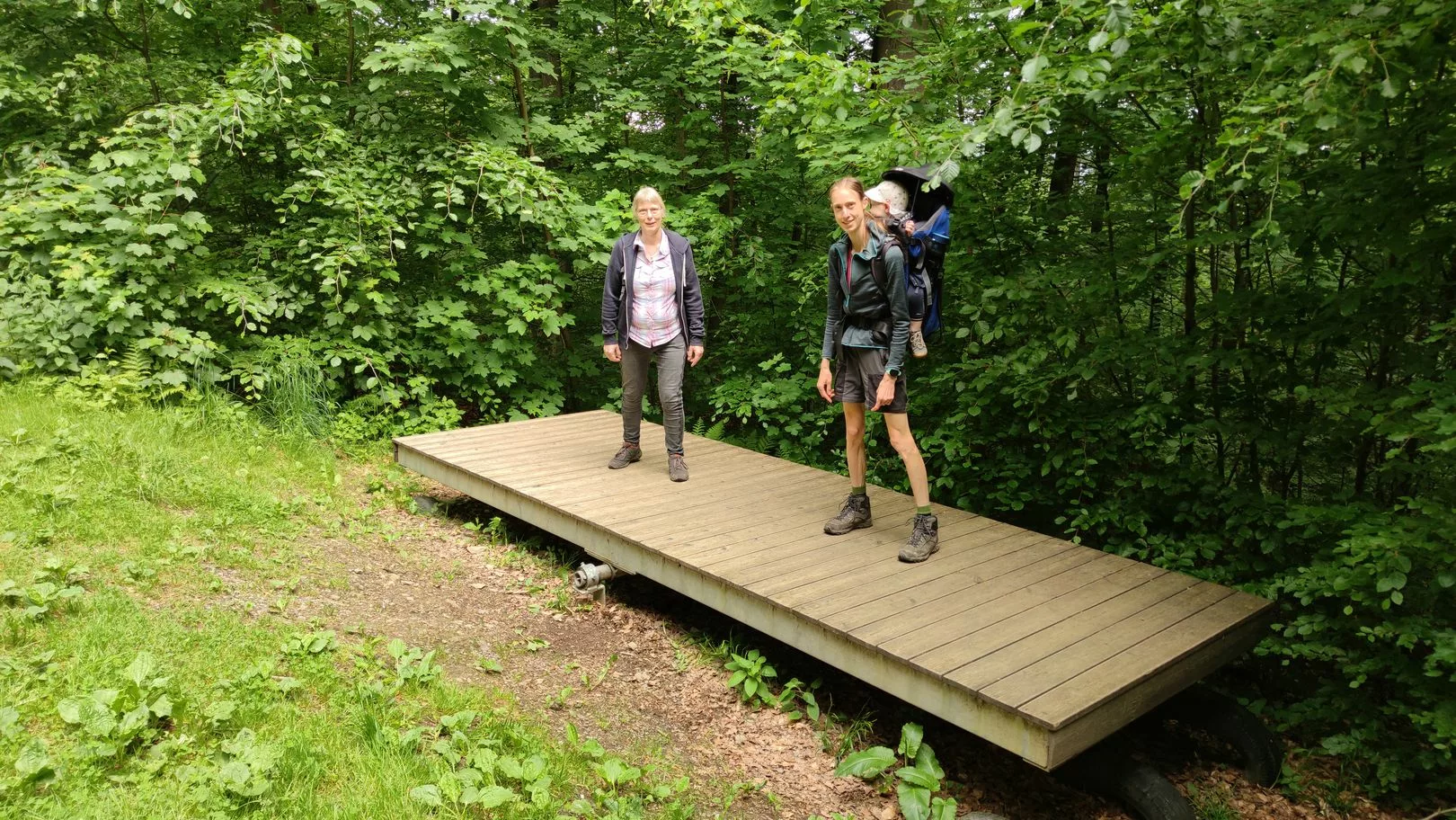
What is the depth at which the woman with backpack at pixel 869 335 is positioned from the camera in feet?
14.0

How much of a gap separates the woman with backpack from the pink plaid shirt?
4.97 feet

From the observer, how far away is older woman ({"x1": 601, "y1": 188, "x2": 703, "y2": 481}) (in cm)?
587

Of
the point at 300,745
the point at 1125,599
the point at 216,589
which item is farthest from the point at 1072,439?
the point at 216,589

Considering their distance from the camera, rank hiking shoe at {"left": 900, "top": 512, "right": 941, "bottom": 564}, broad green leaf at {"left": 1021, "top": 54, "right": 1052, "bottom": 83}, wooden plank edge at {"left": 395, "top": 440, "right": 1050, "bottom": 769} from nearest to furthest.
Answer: broad green leaf at {"left": 1021, "top": 54, "right": 1052, "bottom": 83} → wooden plank edge at {"left": 395, "top": 440, "right": 1050, "bottom": 769} → hiking shoe at {"left": 900, "top": 512, "right": 941, "bottom": 564}

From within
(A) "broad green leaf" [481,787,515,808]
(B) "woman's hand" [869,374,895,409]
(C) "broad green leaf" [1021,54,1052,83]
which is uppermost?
(C) "broad green leaf" [1021,54,1052,83]

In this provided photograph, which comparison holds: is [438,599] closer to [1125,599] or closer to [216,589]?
[216,589]

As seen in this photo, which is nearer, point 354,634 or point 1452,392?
→ point 1452,392

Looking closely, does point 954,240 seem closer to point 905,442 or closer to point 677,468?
point 905,442

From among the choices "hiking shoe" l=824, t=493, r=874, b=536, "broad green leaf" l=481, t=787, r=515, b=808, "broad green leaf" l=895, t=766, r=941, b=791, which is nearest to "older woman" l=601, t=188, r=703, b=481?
"hiking shoe" l=824, t=493, r=874, b=536

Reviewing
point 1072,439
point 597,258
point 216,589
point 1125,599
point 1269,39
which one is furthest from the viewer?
point 597,258

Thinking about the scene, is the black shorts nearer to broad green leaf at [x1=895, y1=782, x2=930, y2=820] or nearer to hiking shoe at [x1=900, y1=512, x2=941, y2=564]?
hiking shoe at [x1=900, y1=512, x2=941, y2=564]

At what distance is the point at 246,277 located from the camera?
7.57 meters

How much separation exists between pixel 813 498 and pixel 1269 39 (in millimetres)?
3539

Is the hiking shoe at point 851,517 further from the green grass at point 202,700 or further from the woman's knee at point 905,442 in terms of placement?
the green grass at point 202,700
